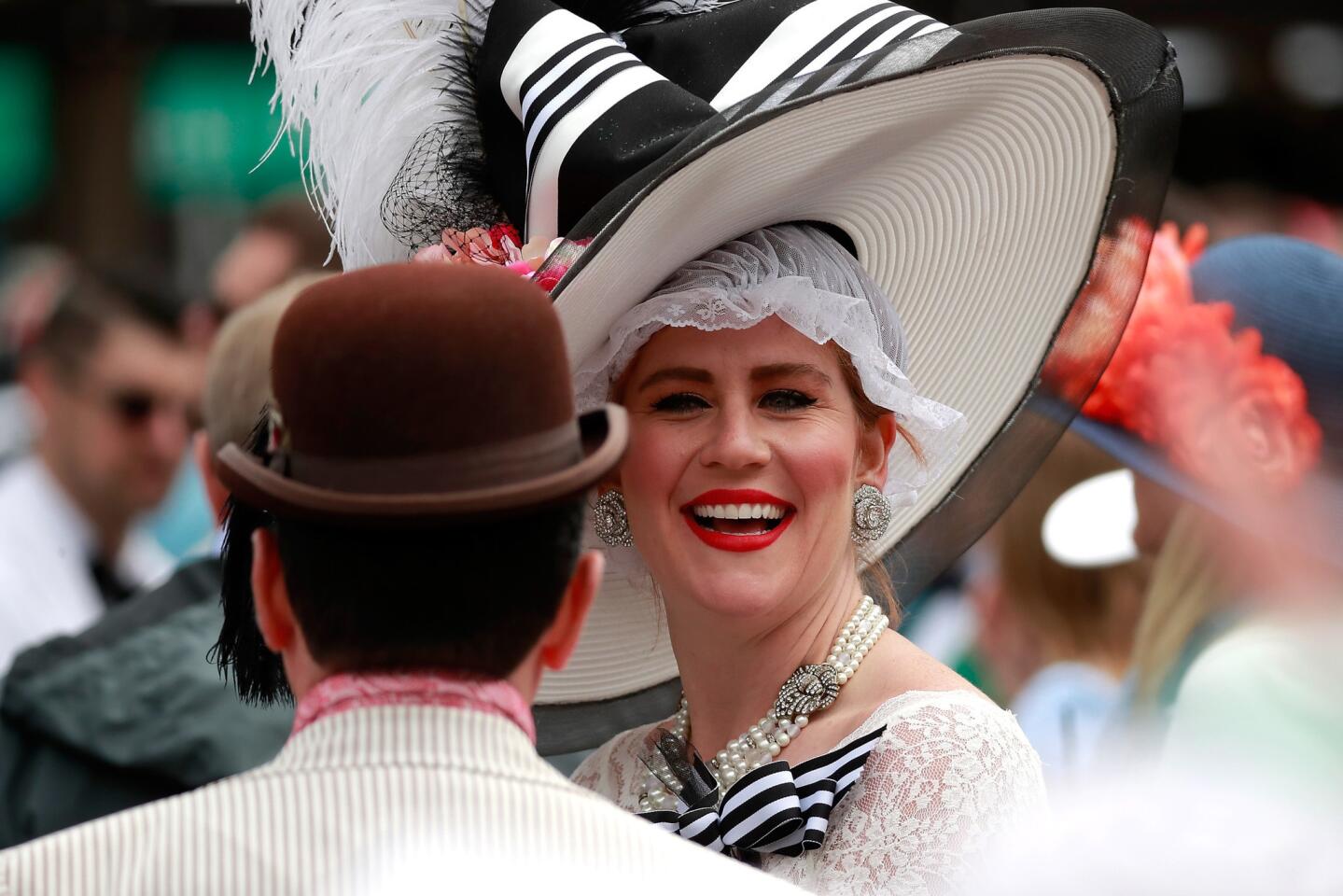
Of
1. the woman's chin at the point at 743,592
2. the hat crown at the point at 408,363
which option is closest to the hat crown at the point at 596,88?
the woman's chin at the point at 743,592

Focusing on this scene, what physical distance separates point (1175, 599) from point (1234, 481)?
1.35 ft

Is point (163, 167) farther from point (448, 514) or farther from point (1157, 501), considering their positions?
point (448, 514)

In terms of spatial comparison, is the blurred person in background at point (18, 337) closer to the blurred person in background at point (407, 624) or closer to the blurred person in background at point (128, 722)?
the blurred person in background at point (128, 722)

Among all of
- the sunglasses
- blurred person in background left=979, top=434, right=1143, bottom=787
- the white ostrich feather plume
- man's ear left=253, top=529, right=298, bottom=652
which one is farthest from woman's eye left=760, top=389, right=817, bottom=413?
the sunglasses

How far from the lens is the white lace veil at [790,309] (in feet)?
7.94

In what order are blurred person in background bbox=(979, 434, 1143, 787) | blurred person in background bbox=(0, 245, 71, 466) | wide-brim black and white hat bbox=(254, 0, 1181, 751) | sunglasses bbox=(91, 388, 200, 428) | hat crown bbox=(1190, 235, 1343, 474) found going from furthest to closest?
blurred person in background bbox=(0, 245, 71, 466)
sunglasses bbox=(91, 388, 200, 428)
blurred person in background bbox=(979, 434, 1143, 787)
hat crown bbox=(1190, 235, 1343, 474)
wide-brim black and white hat bbox=(254, 0, 1181, 751)

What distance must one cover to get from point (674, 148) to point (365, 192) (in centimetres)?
75

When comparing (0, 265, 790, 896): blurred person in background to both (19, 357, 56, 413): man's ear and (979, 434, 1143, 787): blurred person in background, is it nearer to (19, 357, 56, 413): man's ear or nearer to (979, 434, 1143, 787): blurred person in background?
(979, 434, 1143, 787): blurred person in background

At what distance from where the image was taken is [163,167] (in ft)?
40.7

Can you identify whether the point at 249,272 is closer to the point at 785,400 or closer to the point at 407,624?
the point at 785,400

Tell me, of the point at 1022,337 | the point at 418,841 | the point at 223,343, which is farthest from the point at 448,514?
the point at 223,343

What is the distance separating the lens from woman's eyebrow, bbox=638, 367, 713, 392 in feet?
8.07

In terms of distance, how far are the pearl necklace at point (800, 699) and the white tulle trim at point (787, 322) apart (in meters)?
0.34

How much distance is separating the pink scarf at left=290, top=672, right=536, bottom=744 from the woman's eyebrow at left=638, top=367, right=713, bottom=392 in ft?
3.39
